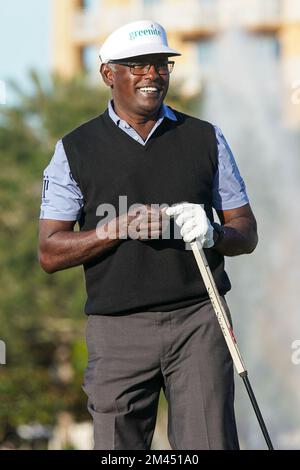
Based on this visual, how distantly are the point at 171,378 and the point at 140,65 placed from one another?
48.0 inches

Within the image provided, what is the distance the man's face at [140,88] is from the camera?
16.2ft

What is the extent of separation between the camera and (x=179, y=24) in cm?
4488

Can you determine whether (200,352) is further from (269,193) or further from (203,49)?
(203,49)

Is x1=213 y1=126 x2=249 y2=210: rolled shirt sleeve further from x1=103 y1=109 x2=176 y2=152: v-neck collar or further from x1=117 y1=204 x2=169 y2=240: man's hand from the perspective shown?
x1=117 y1=204 x2=169 y2=240: man's hand

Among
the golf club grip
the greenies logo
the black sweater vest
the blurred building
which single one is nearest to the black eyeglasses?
the greenies logo

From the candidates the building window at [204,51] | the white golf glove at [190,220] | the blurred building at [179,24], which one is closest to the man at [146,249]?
the white golf glove at [190,220]

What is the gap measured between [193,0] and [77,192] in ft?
137

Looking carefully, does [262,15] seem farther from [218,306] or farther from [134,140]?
[218,306]

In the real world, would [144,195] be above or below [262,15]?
below

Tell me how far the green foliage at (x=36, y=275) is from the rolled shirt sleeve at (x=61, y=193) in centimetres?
1180

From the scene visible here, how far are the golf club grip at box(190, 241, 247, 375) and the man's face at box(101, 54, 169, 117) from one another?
0.62 m

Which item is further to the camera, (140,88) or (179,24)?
(179,24)

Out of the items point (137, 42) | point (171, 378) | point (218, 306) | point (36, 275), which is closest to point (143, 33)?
point (137, 42)

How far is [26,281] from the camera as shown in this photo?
20.5m
